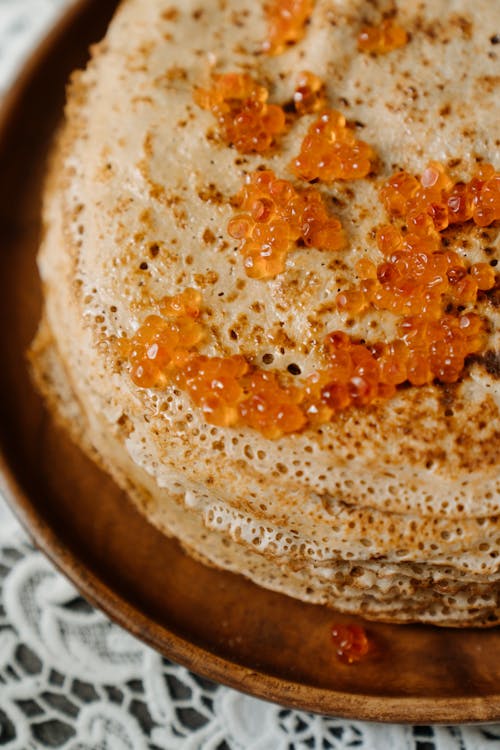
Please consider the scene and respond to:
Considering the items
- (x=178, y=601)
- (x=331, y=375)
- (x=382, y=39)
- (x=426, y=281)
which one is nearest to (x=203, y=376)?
(x=331, y=375)

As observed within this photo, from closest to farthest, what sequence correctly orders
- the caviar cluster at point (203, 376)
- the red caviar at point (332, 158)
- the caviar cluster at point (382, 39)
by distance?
the caviar cluster at point (203, 376) < the red caviar at point (332, 158) < the caviar cluster at point (382, 39)

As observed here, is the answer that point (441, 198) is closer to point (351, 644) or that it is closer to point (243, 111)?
point (243, 111)

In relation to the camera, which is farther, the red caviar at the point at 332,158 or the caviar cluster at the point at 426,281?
the red caviar at the point at 332,158

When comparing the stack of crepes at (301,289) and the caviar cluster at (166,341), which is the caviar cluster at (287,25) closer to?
the stack of crepes at (301,289)

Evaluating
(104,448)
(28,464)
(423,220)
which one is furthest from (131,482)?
(423,220)

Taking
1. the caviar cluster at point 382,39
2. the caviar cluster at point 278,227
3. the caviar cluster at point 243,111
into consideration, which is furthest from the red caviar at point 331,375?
the caviar cluster at point 382,39

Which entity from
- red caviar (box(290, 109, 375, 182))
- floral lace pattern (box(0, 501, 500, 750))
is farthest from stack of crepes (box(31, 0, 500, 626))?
floral lace pattern (box(0, 501, 500, 750))

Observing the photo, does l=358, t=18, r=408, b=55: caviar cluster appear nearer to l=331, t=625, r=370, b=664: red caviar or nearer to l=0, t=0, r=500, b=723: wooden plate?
l=0, t=0, r=500, b=723: wooden plate
